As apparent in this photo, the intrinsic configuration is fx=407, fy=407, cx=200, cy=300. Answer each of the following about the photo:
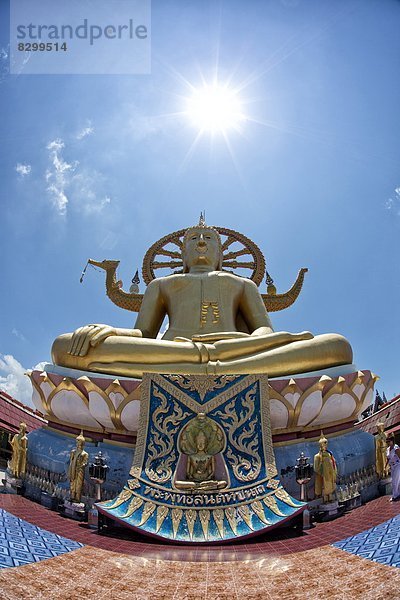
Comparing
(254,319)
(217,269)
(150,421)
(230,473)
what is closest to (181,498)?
(230,473)

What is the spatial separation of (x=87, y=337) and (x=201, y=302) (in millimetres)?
2574

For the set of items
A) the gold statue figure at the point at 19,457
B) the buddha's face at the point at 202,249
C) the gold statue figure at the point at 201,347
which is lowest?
the gold statue figure at the point at 19,457

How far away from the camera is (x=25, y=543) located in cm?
366

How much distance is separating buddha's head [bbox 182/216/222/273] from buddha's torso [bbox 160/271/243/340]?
25.1 inches

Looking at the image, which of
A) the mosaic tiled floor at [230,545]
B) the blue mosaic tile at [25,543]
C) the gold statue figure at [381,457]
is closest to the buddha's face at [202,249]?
the gold statue figure at [381,457]

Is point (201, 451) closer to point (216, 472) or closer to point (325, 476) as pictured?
point (216, 472)

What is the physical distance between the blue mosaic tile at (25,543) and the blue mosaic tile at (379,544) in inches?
101

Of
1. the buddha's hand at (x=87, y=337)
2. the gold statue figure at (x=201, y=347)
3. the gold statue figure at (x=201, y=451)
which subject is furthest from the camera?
the buddha's hand at (x=87, y=337)

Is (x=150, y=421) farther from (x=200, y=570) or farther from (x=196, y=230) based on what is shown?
(x=196, y=230)

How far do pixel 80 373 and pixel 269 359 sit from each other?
3.04m

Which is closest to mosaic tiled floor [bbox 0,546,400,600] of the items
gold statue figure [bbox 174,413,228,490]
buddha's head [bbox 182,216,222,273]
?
gold statue figure [bbox 174,413,228,490]

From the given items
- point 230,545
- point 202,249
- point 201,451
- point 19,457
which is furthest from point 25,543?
point 202,249

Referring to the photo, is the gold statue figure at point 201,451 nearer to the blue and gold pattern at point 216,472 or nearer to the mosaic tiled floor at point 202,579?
the blue and gold pattern at point 216,472

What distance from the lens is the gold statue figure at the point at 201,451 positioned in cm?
486
